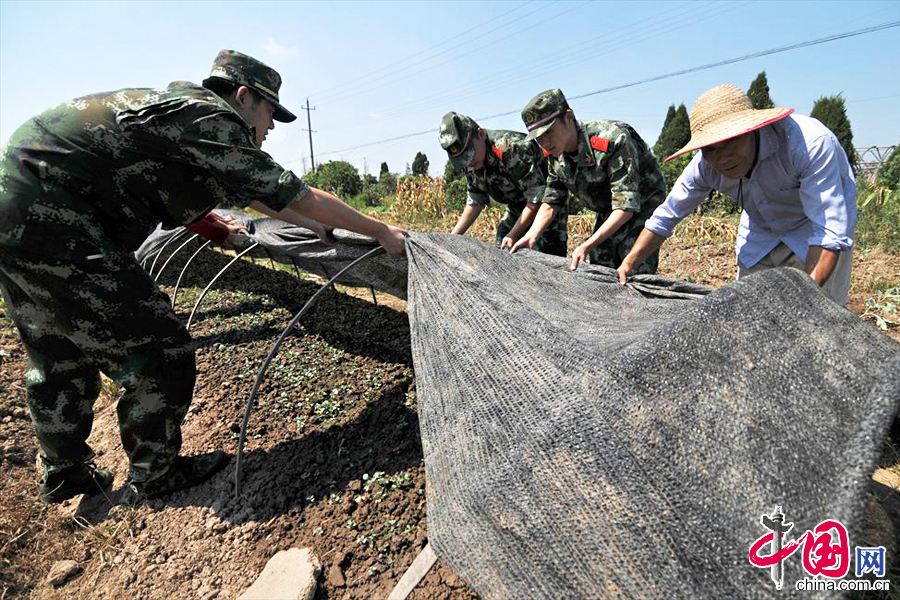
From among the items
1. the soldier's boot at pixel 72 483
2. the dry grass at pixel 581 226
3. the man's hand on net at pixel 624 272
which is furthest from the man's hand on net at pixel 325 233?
the dry grass at pixel 581 226

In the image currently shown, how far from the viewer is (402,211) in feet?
39.0

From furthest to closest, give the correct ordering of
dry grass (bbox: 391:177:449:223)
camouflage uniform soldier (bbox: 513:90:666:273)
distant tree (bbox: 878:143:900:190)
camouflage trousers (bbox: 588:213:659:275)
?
dry grass (bbox: 391:177:449:223) → distant tree (bbox: 878:143:900:190) → camouflage trousers (bbox: 588:213:659:275) → camouflage uniform soldier (bbox: 513:90:666:273)

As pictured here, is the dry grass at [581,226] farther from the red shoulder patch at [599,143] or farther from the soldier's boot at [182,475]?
the soldier's boot at [182,475]

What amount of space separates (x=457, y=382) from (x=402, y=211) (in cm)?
1082

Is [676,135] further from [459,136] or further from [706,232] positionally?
[459,136]

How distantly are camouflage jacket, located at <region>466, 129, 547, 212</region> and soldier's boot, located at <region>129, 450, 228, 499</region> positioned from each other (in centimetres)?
238

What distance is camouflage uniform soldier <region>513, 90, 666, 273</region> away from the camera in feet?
8.35

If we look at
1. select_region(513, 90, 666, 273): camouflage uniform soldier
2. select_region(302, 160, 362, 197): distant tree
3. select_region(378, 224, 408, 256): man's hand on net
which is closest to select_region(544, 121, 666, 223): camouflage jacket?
select_region(513, 90, 666, 273): camouflage uniform soldier

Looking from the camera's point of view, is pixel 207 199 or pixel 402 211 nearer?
pixel 207 199

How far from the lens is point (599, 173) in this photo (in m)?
2.75

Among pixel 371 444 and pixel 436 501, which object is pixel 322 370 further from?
pixel 436 501

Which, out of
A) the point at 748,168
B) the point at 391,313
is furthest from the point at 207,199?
the point at 748,168

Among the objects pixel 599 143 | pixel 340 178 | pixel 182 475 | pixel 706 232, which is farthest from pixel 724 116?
pixel 340 178

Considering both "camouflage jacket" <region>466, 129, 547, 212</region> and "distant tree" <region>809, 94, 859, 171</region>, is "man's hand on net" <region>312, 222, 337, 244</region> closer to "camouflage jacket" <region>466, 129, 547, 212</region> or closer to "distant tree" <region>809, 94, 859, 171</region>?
"camouflage jacket" <region>466, 129, 547, 212</region>
